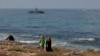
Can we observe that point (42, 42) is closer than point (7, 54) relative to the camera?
No

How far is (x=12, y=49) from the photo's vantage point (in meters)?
31.4

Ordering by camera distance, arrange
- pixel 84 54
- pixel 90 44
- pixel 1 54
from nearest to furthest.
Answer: pixel 1 54, pixel 84 54, pixel 90 44

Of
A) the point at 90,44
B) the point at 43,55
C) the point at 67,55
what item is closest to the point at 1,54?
the point at 43,55

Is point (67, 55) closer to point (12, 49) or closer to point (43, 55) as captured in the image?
point (43, 55)

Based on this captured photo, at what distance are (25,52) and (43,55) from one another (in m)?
Answer: 2.83

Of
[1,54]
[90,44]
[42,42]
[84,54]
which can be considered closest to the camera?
[1,54]

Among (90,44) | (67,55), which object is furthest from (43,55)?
(90,44)

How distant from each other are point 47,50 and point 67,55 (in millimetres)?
2973

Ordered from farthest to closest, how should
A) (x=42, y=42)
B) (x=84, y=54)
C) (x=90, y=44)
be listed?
(x=90, y=44) → (x=42, y=42) → (x=84, y=54)

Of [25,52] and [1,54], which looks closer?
[1,54]

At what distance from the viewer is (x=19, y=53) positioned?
29.4 metres

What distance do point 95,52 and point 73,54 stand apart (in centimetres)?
326

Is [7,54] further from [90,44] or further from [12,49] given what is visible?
[90,44]

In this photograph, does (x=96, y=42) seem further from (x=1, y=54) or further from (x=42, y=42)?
(x=1, y=54)
